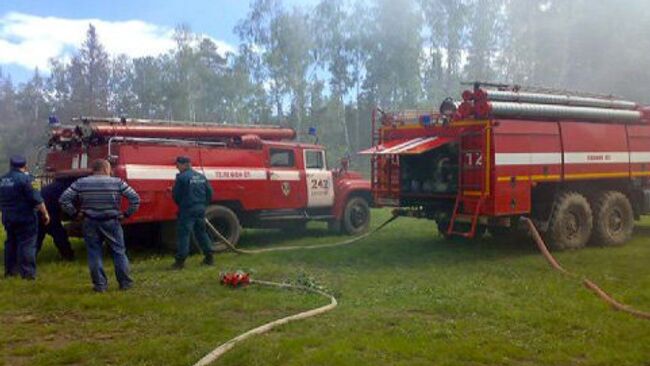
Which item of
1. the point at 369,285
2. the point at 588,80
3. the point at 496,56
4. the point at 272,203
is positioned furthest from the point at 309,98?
the point at 369,285

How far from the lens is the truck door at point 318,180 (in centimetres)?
1246

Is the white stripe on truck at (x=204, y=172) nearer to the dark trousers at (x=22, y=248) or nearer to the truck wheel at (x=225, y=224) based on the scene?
the truck wheel at (x=225, y=224)

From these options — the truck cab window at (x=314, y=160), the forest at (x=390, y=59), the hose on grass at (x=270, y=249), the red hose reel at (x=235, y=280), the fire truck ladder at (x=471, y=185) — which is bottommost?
the red hose reel at (x=235, y=280)

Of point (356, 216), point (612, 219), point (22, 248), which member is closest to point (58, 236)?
point (22, 248)

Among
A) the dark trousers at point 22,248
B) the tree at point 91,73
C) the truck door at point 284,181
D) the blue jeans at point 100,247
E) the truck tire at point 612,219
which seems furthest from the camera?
the tree at point 91,73

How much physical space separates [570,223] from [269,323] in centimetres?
671

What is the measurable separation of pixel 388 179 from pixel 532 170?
257 cm

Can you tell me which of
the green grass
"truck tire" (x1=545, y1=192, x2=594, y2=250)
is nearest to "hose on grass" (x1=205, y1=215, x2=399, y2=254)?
the green grass

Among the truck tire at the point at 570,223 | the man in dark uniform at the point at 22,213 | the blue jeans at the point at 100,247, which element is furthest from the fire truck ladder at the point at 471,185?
the man in dark uniform at the point at 22,213

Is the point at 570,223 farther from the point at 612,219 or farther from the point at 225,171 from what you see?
the point at 225,171

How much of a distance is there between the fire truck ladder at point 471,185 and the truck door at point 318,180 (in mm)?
3298

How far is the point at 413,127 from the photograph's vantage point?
10.9 meters

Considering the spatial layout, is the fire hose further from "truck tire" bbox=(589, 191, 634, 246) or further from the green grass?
"truck tire" bbox=(589, 191, 634, 246)

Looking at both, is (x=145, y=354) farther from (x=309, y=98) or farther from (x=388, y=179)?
(x=309, y=98)
